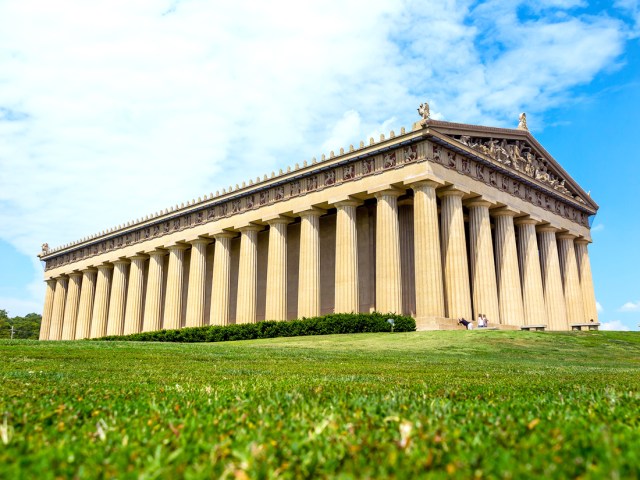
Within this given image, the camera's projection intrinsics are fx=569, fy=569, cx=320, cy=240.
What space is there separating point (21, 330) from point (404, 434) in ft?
446

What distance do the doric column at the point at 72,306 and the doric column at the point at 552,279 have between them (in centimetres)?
6338

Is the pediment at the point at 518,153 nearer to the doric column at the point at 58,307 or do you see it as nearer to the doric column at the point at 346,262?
the doric column at the point at 346,262

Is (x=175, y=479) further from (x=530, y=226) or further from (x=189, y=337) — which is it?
(x=530, y=226)

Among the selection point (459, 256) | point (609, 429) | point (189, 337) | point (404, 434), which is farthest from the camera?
point (189, 337)

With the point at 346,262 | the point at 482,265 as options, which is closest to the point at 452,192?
the point at 482,265

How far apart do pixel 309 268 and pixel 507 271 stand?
18075mm

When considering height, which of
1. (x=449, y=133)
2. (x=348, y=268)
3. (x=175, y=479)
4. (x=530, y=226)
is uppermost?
(x=449, y=133)

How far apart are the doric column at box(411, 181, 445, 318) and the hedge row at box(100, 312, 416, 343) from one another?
1.95 m

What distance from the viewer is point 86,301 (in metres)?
80.7

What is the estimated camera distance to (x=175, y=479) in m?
3.04

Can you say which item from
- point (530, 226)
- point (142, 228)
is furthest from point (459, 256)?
point (142, 228)

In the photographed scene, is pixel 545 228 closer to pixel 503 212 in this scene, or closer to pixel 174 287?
pixel 503 212

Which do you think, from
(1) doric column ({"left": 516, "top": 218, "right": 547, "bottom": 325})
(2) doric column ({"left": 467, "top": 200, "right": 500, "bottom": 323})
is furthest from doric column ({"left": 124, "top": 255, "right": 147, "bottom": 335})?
(1) doric column ({"left": 516, "top": 218, "right": 547, "bottom": 325})

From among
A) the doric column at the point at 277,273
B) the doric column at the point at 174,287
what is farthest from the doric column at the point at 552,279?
the doric column at the point at 174,287
